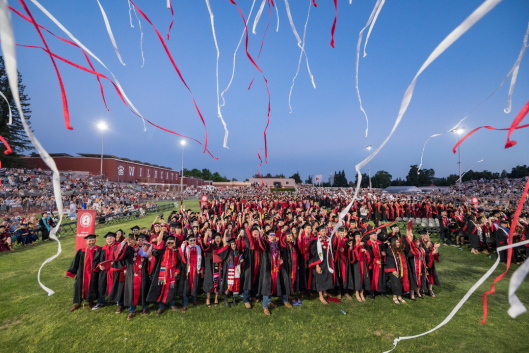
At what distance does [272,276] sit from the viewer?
18.2 feet

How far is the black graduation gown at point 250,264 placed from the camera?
567 centimetres

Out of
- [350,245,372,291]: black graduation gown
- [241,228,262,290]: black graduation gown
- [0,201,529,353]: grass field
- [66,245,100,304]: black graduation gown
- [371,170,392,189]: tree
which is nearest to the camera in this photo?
[0,201,529,353]: grass field

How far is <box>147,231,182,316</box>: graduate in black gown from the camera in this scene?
5.24 meters

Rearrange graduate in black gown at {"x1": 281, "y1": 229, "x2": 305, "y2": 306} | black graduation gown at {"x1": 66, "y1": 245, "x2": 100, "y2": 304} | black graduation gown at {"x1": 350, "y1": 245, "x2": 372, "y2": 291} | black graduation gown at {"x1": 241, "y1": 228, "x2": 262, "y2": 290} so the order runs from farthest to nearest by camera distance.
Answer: black graduation gown at {"x1": 350, "y1": 245, "x2": 372, "y2": 291}
graduate in black gown at {"x1": 281, "y1": 229, "x2": 305, "y2": 306}
black graduation gown at {"x1": 241, "y1": 228, "x2": 262, "y2": 290}
black graduation gown at {"x1": 66, "y1": 245, "x2": 100, "y2": 304}

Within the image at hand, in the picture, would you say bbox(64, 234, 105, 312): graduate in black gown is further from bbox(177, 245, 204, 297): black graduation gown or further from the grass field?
bbox(177, 245, 204, 297): black graduation gown

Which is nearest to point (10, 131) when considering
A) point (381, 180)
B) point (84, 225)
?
point (84, 225)

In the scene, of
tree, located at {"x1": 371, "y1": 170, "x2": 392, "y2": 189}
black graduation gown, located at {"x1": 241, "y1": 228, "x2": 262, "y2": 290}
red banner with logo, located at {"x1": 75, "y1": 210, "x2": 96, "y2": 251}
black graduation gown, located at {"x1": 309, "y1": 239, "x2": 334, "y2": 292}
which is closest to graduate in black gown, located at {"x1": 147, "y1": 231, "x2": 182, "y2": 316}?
black graduation gown, located at {"x1": 241, "y1": 228, "x2": 262, "y2": 290}

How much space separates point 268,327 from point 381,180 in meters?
104

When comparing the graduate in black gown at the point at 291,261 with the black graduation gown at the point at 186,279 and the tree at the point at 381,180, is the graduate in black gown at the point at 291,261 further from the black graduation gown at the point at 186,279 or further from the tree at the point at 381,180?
the tree at the point at 381,180

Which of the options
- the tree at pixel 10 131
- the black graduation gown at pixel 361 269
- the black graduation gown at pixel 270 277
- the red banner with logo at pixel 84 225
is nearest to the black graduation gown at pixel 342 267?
the black graduation gown at pixel 361 269

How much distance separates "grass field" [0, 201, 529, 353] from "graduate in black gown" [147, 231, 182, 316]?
36 cm

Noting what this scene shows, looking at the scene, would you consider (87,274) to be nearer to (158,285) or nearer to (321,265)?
(158,285)

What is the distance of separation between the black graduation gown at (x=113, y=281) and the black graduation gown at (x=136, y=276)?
18 centimetres

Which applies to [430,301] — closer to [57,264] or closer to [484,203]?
[57,264]
